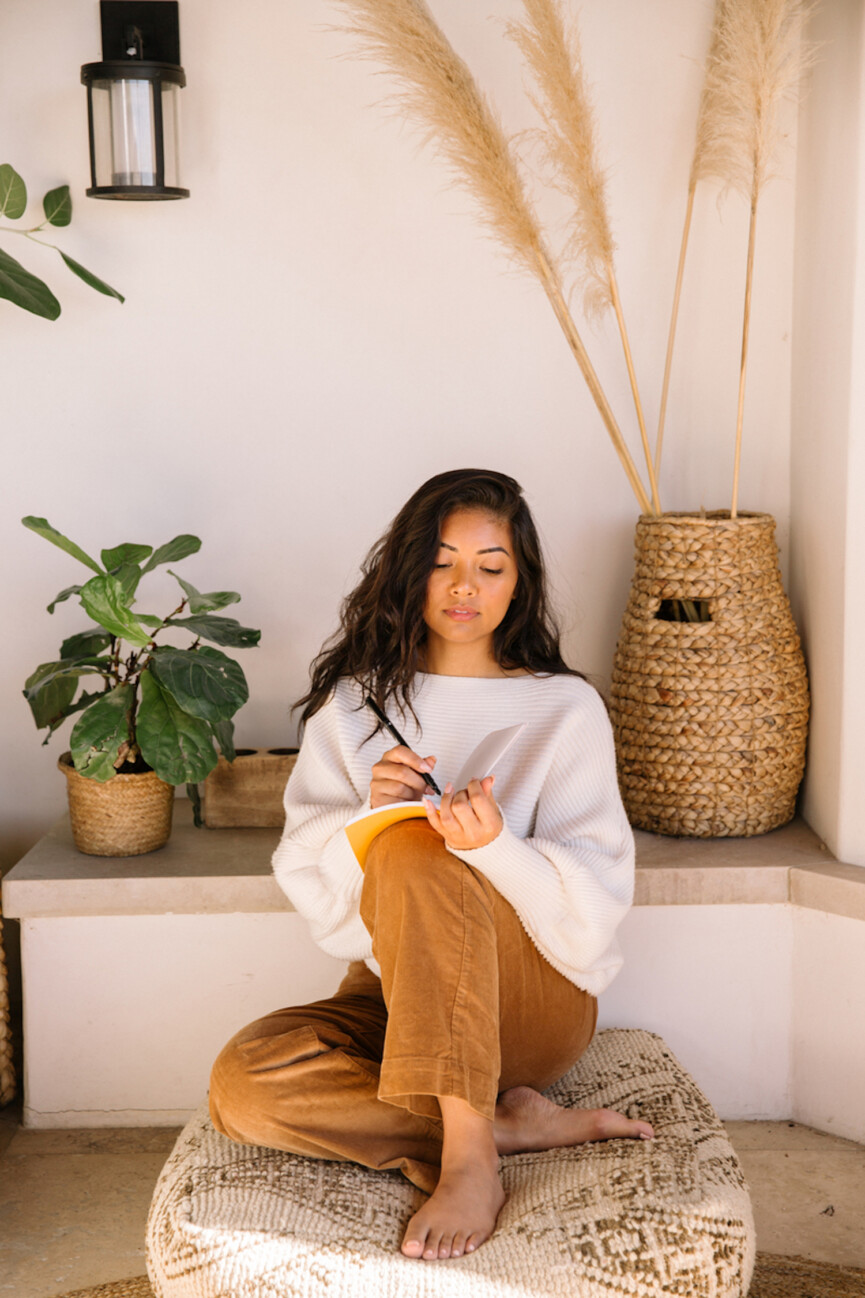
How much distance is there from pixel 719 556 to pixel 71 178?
133 cm

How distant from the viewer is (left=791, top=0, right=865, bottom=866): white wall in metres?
2.00

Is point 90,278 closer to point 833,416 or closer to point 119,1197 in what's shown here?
point 833,416

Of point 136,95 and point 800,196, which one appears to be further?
point 800,196

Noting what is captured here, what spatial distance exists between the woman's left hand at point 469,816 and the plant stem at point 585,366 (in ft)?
2.72

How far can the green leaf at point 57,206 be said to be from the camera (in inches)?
85.8

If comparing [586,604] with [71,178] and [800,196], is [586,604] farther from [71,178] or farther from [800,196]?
[71,178]

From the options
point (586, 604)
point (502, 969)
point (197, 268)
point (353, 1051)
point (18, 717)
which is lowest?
point (353, 1051)

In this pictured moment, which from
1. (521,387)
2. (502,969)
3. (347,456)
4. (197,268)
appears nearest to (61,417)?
(197,268)

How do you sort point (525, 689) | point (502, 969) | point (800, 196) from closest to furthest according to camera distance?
point (502, 969) → point (525, 689) → point (800, 196)

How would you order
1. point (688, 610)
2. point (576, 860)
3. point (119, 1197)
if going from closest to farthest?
point (576, 860) < point (119, 1197) < point (688, 610)

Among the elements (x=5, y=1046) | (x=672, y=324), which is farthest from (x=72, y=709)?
(x=672, y=324)

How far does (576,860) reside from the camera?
1.64 meters

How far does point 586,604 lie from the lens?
2.41 meters

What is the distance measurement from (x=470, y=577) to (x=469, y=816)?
15.9 inches
